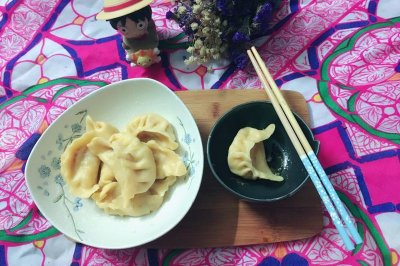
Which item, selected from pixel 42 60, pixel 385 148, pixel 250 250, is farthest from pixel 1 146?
pixel 385 148

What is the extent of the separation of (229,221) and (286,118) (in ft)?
1.16

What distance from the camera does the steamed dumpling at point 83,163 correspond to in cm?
118

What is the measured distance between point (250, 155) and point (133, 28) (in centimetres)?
57

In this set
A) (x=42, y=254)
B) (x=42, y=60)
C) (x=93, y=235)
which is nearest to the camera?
(x=93, y=235)

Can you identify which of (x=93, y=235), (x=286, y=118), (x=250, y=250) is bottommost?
(x=250, y=250)

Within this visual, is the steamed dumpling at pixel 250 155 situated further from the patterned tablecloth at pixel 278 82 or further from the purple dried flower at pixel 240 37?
the purple dried flower at pixel 240 37

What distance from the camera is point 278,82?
1.41 metres

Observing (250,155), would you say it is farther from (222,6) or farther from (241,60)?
(222,6)

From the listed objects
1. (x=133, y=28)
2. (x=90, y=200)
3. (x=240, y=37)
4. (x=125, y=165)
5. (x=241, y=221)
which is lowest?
(x=241, y=221)

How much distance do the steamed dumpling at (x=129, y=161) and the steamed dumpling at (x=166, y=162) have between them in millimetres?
26

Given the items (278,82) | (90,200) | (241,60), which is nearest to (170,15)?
(241,60)

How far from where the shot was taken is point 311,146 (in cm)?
114

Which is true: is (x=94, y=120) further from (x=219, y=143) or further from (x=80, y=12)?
(x=80, y=12)

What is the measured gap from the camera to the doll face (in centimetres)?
128
